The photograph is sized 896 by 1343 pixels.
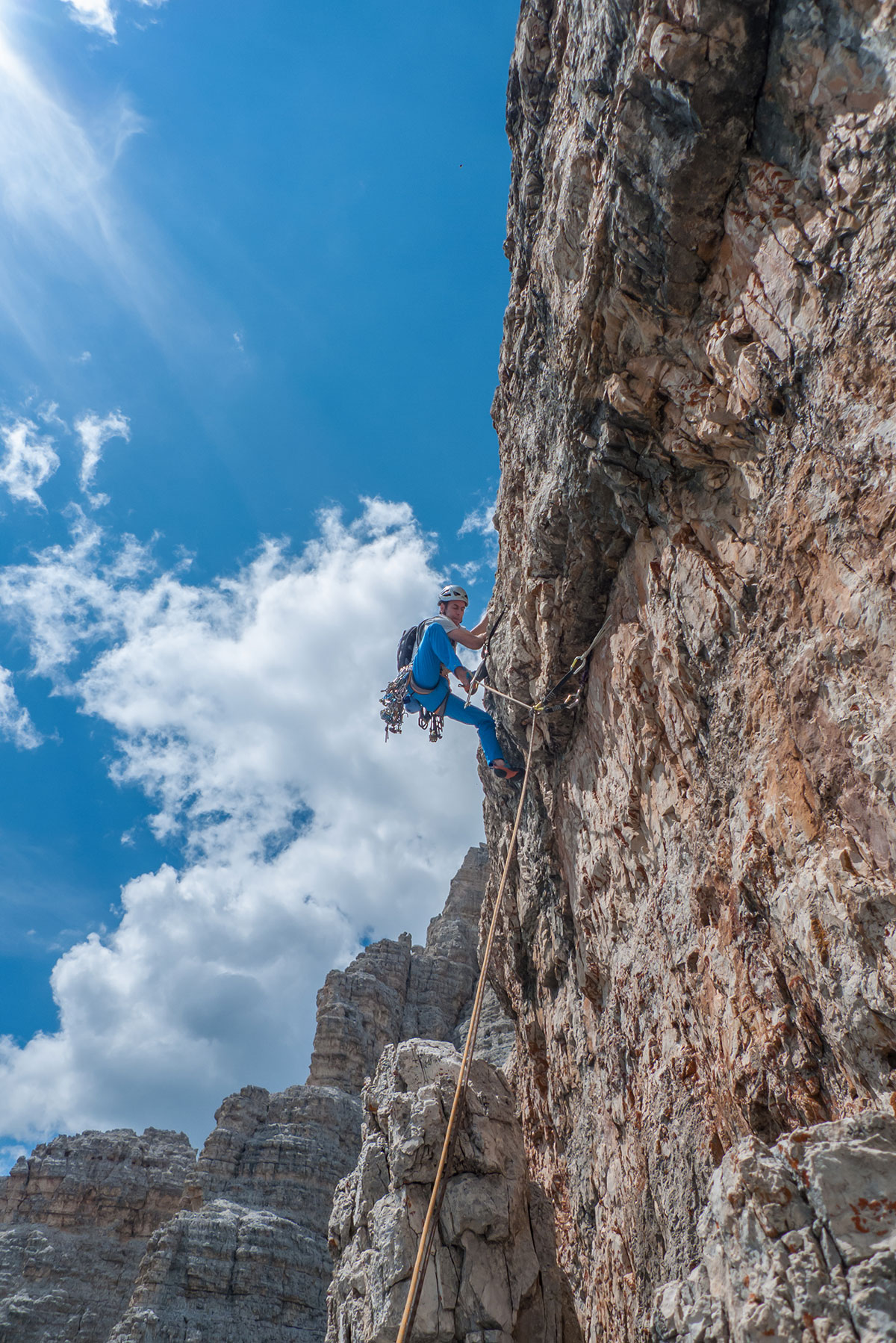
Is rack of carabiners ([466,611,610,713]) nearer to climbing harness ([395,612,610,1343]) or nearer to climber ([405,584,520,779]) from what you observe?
climbing harness ([395,612,610,1343])

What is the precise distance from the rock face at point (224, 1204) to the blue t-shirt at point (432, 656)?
1346cm

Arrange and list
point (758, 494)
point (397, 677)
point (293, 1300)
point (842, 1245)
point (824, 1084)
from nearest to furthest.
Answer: point (842, 1245) < point (824, 1084) < point (758, 494) < point (397, 677) < point (293, 1300)

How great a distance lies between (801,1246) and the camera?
3400mm

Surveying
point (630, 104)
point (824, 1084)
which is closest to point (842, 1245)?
point (824, 1084)

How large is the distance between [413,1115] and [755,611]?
19.6 ft

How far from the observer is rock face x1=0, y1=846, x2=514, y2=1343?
24.5m

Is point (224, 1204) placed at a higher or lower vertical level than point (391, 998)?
lower

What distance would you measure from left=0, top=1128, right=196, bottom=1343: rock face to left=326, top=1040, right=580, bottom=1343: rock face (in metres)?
27.3

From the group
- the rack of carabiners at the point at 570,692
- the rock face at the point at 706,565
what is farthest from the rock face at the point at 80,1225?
the rock face at the point at 706,565

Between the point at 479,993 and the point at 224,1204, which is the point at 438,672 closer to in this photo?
the point at 479,993

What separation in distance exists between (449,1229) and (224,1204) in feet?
81.7

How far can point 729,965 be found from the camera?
17.9 ft

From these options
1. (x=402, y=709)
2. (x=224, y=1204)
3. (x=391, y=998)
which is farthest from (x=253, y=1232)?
(x=402, y=709)

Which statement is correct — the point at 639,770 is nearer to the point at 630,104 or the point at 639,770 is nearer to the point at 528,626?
the point at 528,626
